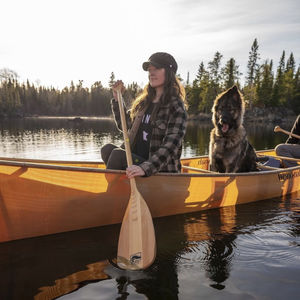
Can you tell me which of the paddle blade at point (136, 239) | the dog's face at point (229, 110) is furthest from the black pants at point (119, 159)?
the dog's face at point (229, 110)

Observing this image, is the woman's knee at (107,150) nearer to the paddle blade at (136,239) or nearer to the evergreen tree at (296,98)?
the paddle blade at (136,239)

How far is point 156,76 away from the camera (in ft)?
12.1

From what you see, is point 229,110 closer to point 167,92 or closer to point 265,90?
point 167,92

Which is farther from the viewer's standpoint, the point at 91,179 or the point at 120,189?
the point at 120,189

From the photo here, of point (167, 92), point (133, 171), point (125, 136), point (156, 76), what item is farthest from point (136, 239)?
point (156, 76)

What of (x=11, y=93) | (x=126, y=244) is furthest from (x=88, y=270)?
(x=11, y=93)

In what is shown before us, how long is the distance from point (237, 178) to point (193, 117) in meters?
52.9

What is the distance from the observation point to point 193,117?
56906mm

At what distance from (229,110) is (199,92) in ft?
180

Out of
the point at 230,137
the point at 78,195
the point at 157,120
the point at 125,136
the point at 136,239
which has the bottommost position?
the point at 136,239

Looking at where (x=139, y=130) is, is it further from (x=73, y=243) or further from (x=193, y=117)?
(x=193, y=117)

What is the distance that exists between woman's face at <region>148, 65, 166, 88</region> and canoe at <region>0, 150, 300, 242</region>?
4.08 ft

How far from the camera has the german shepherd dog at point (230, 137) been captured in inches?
199

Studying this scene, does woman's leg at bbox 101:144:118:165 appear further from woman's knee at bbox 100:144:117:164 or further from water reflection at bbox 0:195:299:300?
water reflection at bbox 0:195:299:300
